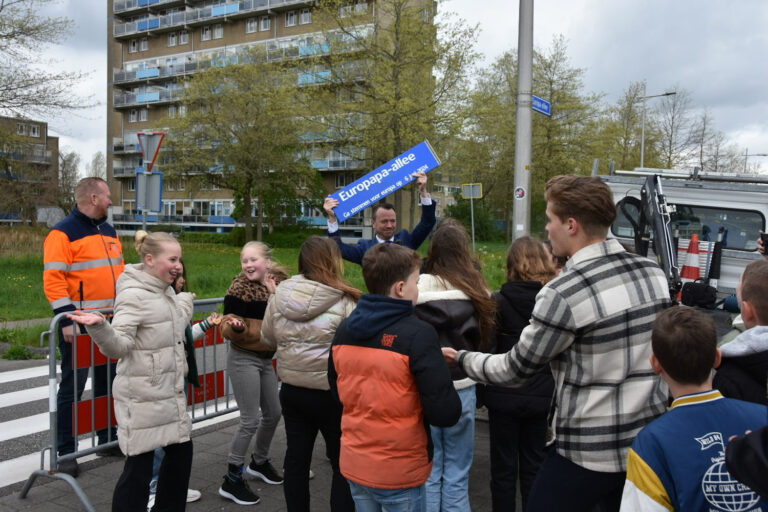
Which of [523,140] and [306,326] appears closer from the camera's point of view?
[306,326]

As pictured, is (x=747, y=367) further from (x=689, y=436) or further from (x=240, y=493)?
(x=240, y=493)

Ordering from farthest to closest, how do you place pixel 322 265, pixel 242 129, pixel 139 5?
pixel 139 5, pixel 242 129, pixel 322 265

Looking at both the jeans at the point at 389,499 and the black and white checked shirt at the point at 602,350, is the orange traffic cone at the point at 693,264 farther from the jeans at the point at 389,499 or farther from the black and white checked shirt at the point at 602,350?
the jeans at the point at 389,499

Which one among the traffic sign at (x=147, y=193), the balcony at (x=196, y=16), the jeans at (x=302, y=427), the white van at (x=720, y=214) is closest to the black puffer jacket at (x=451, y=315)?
the jeans at (x=302, y=427)

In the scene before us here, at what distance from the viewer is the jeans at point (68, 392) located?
463cm

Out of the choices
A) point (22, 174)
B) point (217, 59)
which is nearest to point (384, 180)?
point (22, 174)

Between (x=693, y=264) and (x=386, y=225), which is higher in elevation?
(x=386, y=225)

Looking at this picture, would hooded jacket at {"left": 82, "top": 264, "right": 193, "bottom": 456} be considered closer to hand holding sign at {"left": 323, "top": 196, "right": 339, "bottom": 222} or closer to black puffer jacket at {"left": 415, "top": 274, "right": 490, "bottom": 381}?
black puffer jacket at {"left": 415, "top": 274, "right": 490, "bottom": 381}

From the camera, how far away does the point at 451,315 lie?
10.9 ft

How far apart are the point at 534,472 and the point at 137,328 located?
2.41 metres

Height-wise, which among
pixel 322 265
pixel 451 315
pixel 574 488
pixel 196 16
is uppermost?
pixel 196 16

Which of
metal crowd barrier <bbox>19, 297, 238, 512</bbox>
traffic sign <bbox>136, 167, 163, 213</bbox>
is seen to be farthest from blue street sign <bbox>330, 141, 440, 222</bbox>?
traffic sign <bbox>136, 167, 163, 213</bbox>

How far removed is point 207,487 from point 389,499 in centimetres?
231

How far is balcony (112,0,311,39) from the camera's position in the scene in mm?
58062
